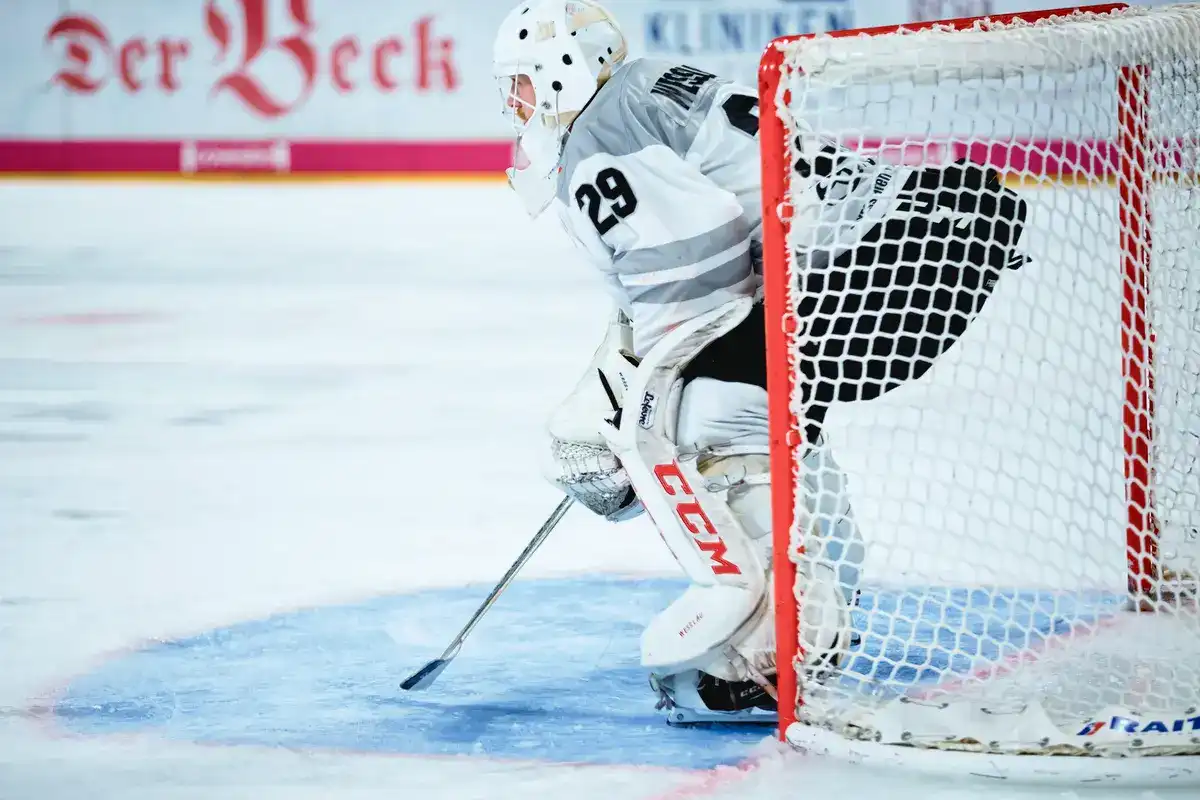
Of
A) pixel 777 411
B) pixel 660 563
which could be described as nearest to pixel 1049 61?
pixel 777 411

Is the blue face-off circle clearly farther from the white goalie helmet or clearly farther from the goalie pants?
the white goalie helmet

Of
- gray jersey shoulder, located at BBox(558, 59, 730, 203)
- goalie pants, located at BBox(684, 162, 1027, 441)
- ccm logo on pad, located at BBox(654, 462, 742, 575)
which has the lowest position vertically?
ccm logo on pad, located at BBox(654, 462, 742, 575)

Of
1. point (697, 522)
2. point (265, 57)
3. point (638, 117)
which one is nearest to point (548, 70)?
point (638, 117)

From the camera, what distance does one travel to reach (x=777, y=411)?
1988 mm

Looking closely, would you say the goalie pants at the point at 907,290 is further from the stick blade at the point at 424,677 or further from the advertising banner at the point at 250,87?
the advertising banner at the point at 250,87

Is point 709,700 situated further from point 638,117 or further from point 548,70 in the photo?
point 548,70

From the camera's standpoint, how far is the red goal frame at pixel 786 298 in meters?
1.94

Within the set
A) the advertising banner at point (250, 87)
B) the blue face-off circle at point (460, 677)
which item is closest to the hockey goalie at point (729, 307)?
the blue face-off circle at point (460, 677)

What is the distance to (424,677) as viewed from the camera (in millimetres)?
2336

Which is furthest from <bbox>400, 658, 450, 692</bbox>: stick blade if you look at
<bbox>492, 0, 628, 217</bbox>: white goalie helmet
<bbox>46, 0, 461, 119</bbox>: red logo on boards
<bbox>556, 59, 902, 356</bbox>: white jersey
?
<bbox>46, 0, 461, 119</bbox>: red logo on boards

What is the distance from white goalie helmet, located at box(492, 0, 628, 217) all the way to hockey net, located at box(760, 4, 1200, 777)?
0.37 meters

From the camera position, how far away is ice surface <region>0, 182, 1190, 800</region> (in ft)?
6.59

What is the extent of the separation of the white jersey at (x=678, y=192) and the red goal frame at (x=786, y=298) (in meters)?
0.13

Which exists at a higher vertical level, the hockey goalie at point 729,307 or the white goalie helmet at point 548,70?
the white goalie helmet at point 548,70
